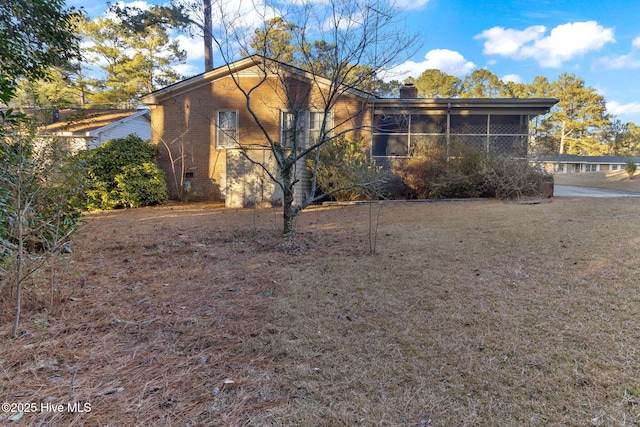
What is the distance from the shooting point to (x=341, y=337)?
2689mm

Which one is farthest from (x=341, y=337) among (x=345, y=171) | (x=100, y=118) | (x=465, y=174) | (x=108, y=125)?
(x=100, y=118)

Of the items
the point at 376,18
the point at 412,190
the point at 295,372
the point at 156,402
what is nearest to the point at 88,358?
the point at 156,402

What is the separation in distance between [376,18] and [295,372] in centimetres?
594

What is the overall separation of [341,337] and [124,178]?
11.5 m

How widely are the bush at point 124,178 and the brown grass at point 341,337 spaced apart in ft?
22.4

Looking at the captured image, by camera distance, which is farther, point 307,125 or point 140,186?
point 307,125

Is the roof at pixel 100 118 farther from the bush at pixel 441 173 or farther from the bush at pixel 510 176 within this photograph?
the bush at pixel 510 176

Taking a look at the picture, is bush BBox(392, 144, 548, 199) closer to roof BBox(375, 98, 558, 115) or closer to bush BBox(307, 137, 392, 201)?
bush BBox(307, 137, 392, 201)

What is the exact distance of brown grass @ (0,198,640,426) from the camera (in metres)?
1.87

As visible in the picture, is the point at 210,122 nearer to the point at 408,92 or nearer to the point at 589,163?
the point at 408,92

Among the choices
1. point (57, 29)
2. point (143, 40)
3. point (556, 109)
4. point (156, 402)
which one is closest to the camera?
point (156, 402)

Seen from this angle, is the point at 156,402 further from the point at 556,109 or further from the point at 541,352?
the point at 556,109

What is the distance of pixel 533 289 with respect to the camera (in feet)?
11.7

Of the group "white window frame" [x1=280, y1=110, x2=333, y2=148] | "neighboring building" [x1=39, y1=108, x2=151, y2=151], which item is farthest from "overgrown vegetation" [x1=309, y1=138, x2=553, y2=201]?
"neighboring building" [x1=39, y1=108, x2=151, y2=151]
